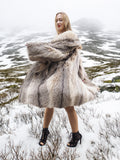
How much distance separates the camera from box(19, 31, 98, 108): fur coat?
1.70 metres

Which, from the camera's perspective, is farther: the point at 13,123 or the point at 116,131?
the point at 13,123

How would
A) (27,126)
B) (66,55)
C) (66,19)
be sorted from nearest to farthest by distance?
1. (66,55)
2. (66,19)
3. (27,126)

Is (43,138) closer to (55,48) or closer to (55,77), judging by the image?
(55,77)

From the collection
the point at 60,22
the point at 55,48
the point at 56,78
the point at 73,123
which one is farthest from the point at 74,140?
the point at 60,22

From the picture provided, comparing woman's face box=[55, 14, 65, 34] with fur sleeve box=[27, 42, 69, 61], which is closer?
fur sleeve box=[27, 42, 69, 61]

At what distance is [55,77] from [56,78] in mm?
21

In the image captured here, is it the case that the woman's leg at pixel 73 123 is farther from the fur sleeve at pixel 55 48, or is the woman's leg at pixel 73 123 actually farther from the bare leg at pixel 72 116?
the fur sleeve at pixel 55 48

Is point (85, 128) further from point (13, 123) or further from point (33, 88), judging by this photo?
point (13, 123)

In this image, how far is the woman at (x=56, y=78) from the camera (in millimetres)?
1706

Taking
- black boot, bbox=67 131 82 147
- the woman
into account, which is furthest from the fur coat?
black boot, bbox=67 131 82 147

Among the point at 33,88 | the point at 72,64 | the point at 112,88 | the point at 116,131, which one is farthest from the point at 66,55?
the point at 112,88

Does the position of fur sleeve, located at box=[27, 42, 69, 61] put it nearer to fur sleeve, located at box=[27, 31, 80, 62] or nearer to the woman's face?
fur sleeve, located at box=[27, 31, 80, 62]

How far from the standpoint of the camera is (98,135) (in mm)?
2223

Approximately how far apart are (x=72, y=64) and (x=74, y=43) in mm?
312
